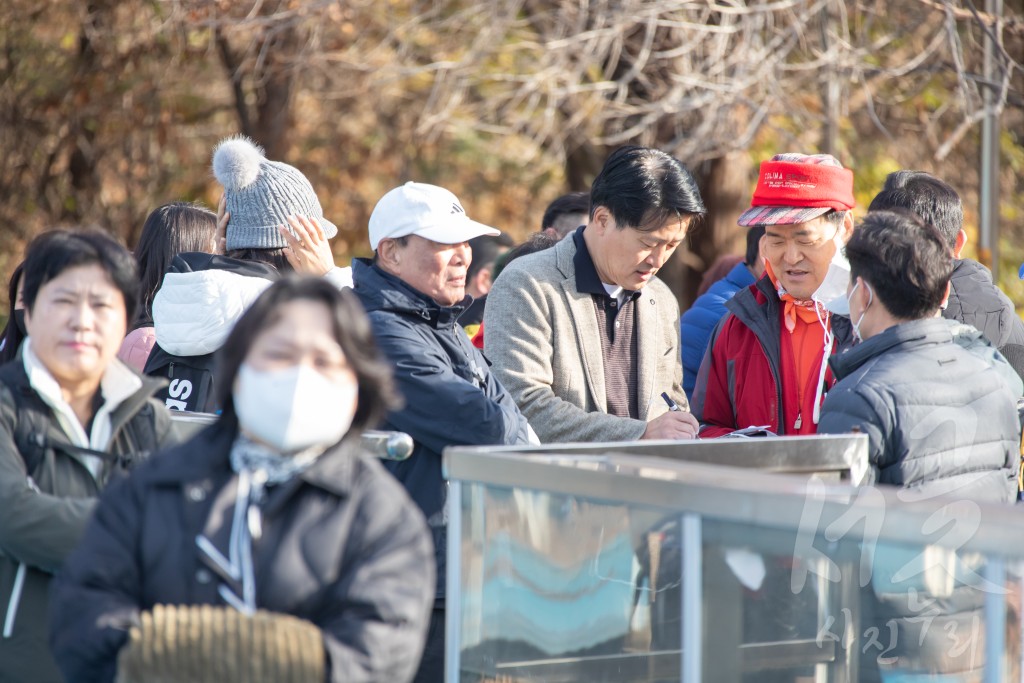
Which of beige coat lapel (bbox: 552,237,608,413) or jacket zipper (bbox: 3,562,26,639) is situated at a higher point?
beige coat lapel (bbox: 552,237,608,413)

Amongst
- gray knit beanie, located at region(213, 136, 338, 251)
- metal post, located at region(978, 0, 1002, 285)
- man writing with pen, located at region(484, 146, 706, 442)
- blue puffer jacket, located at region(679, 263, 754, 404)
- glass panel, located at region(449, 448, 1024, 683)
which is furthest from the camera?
metal post, located at region(978, 0, 1002, 285)

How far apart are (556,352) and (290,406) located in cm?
187

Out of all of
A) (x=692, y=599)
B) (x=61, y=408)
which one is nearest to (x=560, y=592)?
(x=692, y=599)

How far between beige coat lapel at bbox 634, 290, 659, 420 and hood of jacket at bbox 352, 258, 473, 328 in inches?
29.7

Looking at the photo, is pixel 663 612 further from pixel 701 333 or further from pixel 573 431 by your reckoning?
pixel 701 333

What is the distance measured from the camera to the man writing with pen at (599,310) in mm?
3896

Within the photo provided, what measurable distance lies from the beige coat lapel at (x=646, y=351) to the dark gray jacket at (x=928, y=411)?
37.1 inches

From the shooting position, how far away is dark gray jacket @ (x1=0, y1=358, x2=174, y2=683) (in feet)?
8.29

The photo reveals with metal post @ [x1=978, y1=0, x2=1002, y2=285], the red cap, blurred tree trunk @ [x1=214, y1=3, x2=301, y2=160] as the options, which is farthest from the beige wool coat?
blurred tree trunk @ [x1=214, y1=3, x2=301, y2=160]

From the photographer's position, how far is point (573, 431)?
377cm

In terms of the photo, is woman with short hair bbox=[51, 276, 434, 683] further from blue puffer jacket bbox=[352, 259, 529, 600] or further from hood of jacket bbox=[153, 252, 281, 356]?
hood of jacket bbox=[153, 252, 281, 356]

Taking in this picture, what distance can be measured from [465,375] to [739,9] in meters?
5.07

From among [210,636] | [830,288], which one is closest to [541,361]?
[830,288]

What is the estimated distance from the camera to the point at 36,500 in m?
2.53
